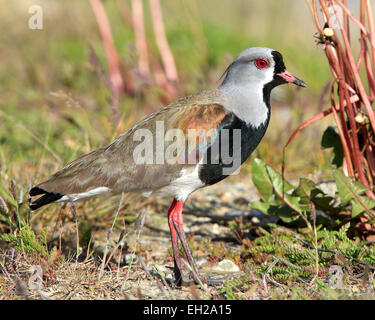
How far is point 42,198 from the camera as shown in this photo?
3139 mm

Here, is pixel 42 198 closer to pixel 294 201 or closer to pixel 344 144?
pixel 294 201

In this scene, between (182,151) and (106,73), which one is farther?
(106,73)

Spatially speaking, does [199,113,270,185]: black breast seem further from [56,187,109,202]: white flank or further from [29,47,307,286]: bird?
[56,187,109,202]: white flank

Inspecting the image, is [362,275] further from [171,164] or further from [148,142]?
[148,142]

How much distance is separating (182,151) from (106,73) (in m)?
4.30

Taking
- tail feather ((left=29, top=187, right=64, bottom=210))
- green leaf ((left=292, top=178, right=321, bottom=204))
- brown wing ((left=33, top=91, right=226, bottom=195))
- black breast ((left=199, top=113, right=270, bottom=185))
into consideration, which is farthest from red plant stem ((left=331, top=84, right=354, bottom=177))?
tail feather ((left=29, top=187, right=64, bottom=210))

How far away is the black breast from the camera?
3.14 m

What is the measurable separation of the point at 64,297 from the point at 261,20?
7540 millimetres

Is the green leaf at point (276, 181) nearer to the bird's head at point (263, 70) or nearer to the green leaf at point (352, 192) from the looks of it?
the green leaf at point (352, 192)

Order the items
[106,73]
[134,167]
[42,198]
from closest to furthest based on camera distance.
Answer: [42,198] < [134,167] < [106,73]

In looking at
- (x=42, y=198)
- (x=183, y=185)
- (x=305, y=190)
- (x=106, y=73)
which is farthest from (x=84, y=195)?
(x=106, y=73)

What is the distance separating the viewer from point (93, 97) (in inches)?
276

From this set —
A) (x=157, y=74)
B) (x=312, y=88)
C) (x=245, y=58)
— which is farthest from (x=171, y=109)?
(x=312, y=88)
